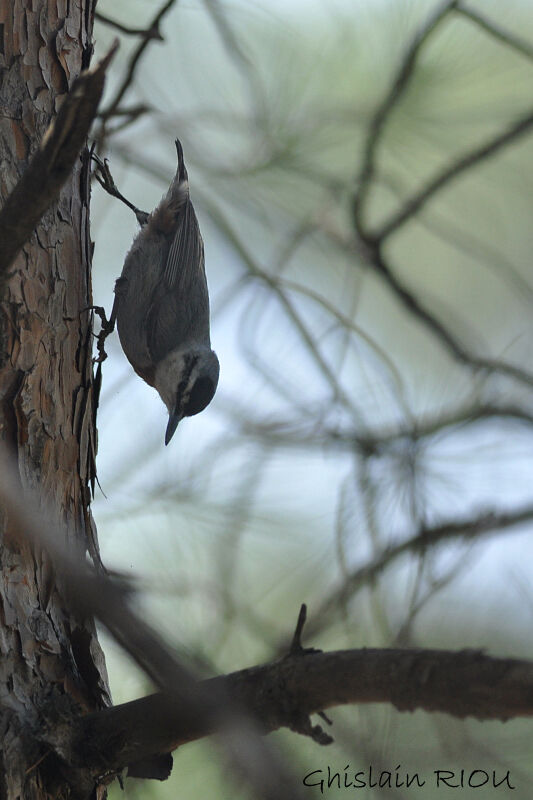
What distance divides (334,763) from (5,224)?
1.16 metres

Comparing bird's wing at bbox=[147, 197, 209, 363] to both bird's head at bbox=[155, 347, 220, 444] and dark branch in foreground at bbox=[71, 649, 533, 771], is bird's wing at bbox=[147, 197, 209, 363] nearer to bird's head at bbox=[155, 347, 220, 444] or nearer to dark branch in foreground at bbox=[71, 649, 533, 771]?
bird's head at bbox=[155, 347, 220, 444]

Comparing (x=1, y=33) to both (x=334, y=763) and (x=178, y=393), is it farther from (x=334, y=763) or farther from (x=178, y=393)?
(x=334, y=763)

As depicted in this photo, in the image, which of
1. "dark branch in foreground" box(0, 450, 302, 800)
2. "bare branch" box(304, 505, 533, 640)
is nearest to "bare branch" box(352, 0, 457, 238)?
"bare branch" box(304, 505, 533, 640)

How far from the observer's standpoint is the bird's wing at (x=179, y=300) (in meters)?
2.59

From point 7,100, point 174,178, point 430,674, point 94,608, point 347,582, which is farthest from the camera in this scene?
point 174,178

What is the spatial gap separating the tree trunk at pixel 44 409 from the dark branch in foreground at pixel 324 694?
→ 0.29 feet

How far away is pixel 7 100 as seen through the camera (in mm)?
1668

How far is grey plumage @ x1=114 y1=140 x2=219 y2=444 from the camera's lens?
251 centimetres

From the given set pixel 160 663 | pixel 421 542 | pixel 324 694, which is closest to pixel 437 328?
pixel 421 542

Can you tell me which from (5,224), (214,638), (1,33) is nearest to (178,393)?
(214,638)

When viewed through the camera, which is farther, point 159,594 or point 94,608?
point 159,594

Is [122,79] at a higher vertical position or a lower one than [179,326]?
higher

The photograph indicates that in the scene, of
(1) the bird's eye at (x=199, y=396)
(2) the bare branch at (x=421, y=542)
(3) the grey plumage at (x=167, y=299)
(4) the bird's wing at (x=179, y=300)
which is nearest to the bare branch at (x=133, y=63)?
(3) the grey plumage at (x=167, y=299)

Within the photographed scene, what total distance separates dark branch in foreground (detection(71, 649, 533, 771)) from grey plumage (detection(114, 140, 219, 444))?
1.36m
